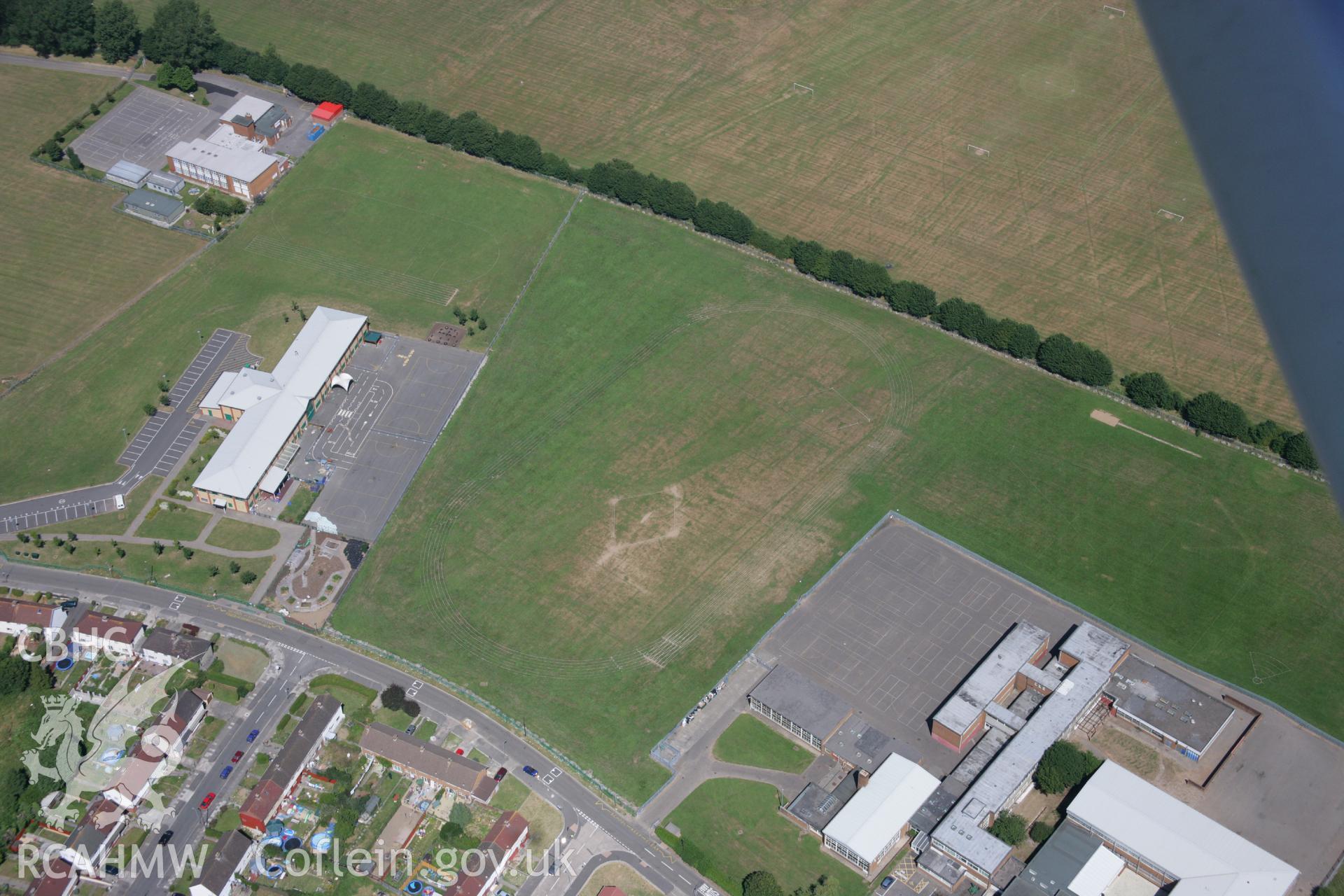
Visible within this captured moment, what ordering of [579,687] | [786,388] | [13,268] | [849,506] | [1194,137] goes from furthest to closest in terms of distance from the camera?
[1194,137] < [13,268] < [786,388] < [849,506] < [579,687]

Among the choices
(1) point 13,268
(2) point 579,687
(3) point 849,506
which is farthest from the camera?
(1) point 13,268

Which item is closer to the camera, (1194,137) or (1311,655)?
(1311,655)

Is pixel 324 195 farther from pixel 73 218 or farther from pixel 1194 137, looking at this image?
pixel 1194 137

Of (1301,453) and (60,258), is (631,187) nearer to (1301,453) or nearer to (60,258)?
(60,258)

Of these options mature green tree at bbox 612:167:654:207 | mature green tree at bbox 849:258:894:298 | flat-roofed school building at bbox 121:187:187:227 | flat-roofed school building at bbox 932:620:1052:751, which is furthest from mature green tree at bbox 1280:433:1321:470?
flat-roofed school building at bbox 121:187:187:227

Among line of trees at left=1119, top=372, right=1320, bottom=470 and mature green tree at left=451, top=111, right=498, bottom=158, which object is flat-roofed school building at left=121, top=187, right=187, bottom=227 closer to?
mature green tree at left=451, top=111, right=498, bottom=158

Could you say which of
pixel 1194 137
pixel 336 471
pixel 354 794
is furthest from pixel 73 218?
pixel 1194 137
